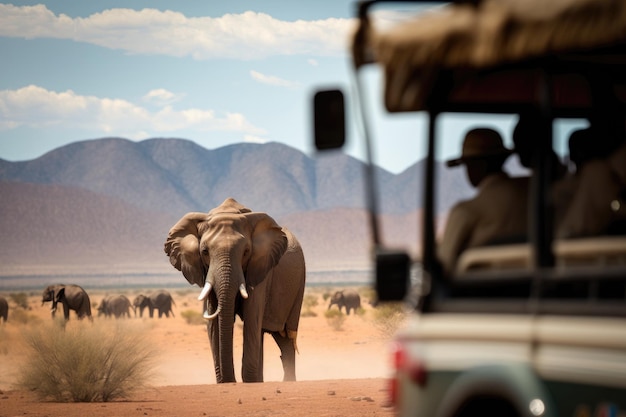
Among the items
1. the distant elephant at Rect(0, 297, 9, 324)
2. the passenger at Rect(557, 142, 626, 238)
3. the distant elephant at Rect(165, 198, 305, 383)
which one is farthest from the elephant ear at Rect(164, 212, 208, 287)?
the distant elephant at Rect(0, 297, 9, 324)

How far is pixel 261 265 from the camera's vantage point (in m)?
22.8

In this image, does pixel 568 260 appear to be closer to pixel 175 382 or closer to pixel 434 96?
pixel 434 96

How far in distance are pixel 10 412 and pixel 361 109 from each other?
41.2 feet

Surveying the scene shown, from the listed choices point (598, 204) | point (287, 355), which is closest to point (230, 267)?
point (287, 355)

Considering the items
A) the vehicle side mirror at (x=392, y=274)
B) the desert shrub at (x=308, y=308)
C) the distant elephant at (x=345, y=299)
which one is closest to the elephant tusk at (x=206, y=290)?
the vehicle side mirror at (x=392, y=274)

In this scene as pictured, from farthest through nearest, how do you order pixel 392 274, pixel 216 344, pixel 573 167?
pixel 216 344 → pixel 573 167 → pixel 392 274

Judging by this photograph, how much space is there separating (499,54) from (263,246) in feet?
57.3

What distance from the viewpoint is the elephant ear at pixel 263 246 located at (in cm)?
2277

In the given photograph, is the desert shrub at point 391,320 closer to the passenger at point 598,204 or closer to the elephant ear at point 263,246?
the elephant ear at point 263,246

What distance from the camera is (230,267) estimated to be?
21625 millimetres

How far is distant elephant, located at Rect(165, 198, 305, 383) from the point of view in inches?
842

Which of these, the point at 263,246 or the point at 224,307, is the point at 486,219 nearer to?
the point at 224,307

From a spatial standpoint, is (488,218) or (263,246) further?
(263,246)

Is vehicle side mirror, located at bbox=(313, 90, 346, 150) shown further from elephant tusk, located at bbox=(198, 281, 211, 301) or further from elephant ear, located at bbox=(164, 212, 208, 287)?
A: elephant ear, located at bbox=(164, 212, 208, 287)
